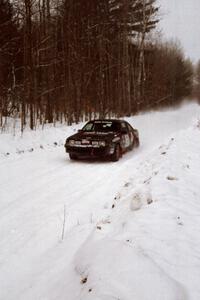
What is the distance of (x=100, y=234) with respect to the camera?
462 cm

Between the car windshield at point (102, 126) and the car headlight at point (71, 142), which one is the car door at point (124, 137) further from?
the car headlight at point (71, 142)

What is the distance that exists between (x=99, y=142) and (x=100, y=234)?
19.1ft

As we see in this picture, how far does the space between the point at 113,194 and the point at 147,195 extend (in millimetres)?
1326

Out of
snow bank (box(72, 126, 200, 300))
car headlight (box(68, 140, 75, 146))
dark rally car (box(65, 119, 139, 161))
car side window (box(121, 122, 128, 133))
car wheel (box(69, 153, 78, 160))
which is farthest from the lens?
car side window (box(121, 122, 128, 133))

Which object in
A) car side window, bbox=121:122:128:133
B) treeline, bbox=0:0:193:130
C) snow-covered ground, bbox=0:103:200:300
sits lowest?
snow-covered ground, bbox=0:103:200:300

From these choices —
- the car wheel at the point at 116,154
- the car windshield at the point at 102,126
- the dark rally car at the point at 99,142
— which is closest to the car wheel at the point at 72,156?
the dark rally car at the point at 99,142

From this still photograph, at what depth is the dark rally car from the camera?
33.5 ft

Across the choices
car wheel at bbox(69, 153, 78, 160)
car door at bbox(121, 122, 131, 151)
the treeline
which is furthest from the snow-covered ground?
the treeline

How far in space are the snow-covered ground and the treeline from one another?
9033 millimetres

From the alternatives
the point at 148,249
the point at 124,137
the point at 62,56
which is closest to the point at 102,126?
the point at 124,137

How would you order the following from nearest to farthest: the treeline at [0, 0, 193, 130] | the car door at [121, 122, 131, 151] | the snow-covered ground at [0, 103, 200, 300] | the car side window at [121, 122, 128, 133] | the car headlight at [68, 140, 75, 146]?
the snow-covered ground at [0, 103, 200, 300]
the car headlight at [68, 140, 75, 146]
the car door at [121, 122, 131, 151]
the car side window at [121, 122, 128, 133]
the treeline at [0, 0, 193, 130]

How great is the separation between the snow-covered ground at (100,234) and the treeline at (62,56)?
903 cm

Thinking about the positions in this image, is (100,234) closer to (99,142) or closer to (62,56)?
(99,142)

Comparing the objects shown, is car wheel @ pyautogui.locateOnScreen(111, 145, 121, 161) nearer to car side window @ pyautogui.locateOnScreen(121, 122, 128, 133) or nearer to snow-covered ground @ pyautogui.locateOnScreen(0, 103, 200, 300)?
car side window @ pyautogui.locateOnScreen(121, 122, 128, 133)
